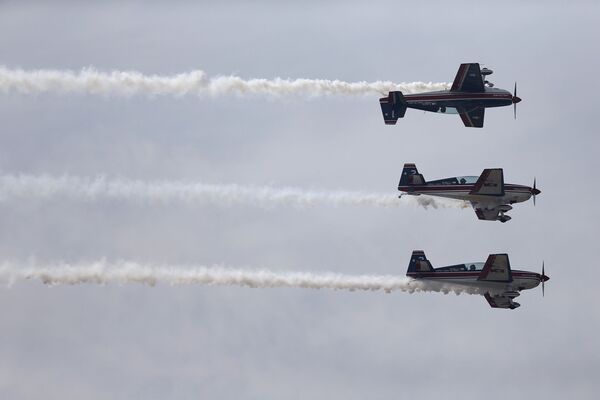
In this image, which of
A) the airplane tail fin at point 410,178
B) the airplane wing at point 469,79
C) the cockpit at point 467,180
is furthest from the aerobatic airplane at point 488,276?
the airplane wing at point 469,79

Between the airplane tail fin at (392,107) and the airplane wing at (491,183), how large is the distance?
23.0ft

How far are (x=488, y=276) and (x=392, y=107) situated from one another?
40.9 feet

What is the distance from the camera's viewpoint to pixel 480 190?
87188 mm

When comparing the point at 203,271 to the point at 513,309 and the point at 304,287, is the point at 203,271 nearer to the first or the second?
the point at 304,287

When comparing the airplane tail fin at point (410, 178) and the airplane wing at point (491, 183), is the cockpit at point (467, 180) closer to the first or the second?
the airplane wing at point (491, 183)

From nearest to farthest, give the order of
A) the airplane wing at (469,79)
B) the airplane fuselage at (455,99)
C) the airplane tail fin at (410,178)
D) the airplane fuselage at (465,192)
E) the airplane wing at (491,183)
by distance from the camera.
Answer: the airplane wing at (469,79), the airplane fuselage at (455,99), the airplane wing at (491,183), the airplane fuselage at (465,192), the airplane tail fin at (410,178)

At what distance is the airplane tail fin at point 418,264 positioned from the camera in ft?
283

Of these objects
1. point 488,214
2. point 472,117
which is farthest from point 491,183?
point 472,117

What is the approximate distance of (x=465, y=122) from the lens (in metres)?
87.4

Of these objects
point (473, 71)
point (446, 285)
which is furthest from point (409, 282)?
point (473, 71)

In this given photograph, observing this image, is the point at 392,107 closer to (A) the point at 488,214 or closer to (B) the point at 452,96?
(B) the point at 452,96

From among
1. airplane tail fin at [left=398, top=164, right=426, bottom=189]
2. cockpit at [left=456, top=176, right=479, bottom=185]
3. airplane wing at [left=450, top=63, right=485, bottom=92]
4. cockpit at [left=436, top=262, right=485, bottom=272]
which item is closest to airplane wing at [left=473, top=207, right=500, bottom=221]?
cockpit at [left=456, top=176, right=479, bottom=185]

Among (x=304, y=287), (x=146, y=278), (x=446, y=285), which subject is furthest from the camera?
(x=446, y=285)

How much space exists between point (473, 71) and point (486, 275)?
1316cm
